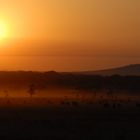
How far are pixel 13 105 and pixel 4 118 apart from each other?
942 centimetres

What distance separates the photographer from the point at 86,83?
273 ft

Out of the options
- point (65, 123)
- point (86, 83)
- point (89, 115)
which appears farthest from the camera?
point (86, 83)

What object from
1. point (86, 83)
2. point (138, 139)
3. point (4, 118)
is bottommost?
point (138, 139)

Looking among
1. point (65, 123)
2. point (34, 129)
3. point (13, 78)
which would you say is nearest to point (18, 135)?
point (34, 129)

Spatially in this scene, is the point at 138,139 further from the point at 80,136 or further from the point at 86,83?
the point at 86,83

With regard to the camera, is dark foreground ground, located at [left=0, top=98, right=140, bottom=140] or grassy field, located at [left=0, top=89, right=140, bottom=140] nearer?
dark foreground ground, located at [left=0, top=98, right=140, bottom=140]

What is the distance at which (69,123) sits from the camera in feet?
102

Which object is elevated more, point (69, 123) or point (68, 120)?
point (68, 120)

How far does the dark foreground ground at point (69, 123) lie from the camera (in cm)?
2658

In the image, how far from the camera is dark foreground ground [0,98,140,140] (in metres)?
26.6

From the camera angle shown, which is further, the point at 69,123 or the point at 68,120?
the point at 68,120

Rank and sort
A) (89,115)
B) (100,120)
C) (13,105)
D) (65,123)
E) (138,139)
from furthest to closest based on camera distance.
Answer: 1. (13,105)
2. (89,115)
3. (100,120)
4. (65,123)
5. (138,139)

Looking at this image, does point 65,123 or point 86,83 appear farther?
point 86,83

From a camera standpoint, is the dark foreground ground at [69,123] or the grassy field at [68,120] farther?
the grassy field at [68,120]
